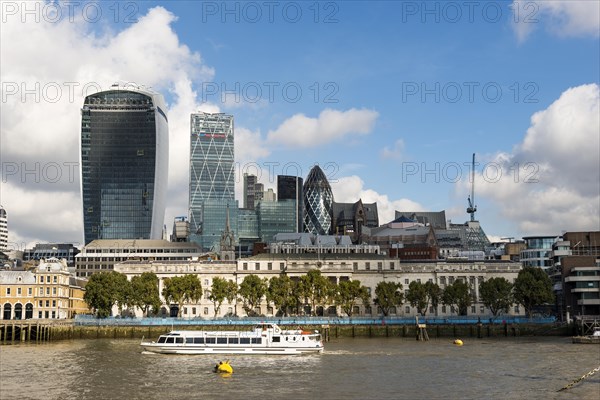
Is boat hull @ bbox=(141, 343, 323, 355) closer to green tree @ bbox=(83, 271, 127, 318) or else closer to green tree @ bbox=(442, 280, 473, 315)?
green tree @ bbox=(83, 271, 127, 318)

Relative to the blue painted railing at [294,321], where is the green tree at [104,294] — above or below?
above

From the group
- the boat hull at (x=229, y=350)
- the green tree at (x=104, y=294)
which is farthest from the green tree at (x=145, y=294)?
the boat hull at (x=229, y=350)

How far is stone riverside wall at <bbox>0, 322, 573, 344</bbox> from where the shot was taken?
6122 inches

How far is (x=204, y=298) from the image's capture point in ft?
635

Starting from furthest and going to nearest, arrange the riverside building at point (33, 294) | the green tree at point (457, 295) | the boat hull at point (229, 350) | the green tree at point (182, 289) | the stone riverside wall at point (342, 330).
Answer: the riverside building at point (33, 294) < the green tree at point (457, 295) < the green tree at point (182, 289) < the stone riverside wall at point (342, 330) < the boat hull at point (229, 350)

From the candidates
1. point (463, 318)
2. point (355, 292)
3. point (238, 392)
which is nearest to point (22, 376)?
point (238, 392)

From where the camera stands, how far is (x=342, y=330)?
16000 centimetres

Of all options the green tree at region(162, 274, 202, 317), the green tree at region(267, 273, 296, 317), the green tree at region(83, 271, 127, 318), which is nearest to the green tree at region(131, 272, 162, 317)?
the green tree at region(83, 271, 127, 318)

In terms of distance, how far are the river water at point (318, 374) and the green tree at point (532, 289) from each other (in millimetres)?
41653

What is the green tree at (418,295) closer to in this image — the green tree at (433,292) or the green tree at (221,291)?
the green tree at (433,292)

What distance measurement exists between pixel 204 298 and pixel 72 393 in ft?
393

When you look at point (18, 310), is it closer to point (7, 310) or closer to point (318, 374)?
point (7, 310)

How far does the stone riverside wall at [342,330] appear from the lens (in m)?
156

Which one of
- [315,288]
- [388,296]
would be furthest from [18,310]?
[388,296]
